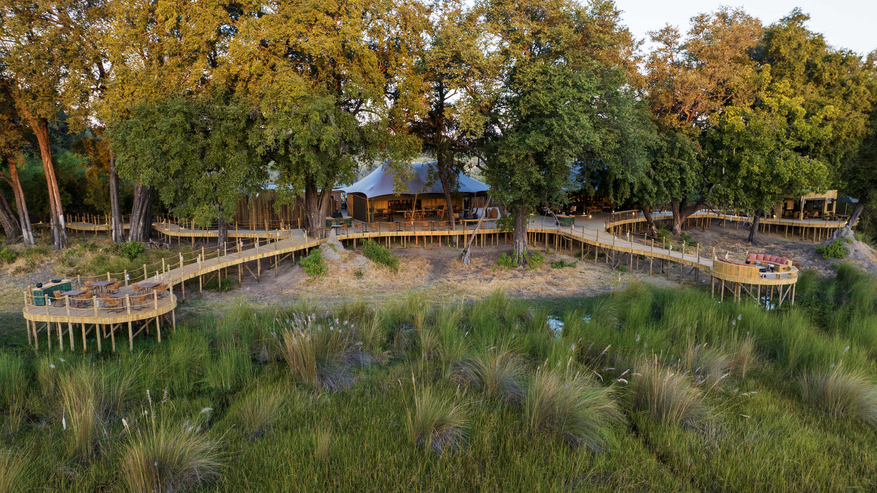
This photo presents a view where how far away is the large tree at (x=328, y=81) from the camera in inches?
668

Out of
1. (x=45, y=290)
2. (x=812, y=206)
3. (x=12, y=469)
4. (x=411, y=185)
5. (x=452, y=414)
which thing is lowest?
(x=12, y=469)

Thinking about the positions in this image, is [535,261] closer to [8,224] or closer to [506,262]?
[506,262]

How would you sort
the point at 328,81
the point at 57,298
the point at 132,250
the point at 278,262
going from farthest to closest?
the point at 278,262, the point at 132,250, the point at 328,81, the point at 57,298

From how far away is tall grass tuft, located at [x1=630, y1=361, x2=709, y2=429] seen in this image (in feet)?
20.1

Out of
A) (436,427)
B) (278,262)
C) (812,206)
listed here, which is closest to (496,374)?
(436,427)

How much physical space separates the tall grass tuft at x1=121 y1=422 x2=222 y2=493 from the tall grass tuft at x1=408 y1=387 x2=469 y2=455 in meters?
2.25

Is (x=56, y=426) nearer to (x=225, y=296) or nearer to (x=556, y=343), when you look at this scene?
(x=556, y=343)

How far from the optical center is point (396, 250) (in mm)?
23016

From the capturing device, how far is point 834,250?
23.8 meters

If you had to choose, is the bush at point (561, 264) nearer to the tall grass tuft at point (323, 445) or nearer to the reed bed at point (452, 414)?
the reed bed at point (452, 414)

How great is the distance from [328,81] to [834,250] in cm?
2624

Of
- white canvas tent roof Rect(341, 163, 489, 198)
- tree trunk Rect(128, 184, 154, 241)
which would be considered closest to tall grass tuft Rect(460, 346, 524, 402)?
white canvas tent roof Rect(341, 163, 489, 198)

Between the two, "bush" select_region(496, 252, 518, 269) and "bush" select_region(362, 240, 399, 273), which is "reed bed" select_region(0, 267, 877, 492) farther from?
"bush" select_region(496, 252, 518, 269)

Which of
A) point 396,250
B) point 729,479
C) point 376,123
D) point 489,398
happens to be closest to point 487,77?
point 376,123
